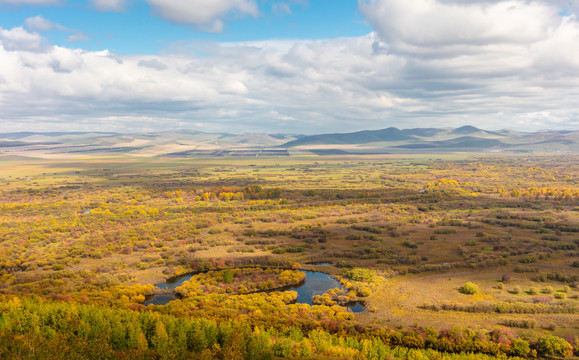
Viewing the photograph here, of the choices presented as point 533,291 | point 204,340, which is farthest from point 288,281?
point 533,291

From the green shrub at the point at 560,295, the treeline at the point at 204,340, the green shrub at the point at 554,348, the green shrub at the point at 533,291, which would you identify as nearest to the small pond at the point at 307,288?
the treeline at the point at 204,340

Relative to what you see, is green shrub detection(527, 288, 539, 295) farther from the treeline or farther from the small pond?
the small pond

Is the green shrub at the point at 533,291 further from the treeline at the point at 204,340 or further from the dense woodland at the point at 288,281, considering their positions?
the treeline at the point at 204,340

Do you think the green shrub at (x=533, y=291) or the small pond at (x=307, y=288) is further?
the small pond at (x=307, y=288)

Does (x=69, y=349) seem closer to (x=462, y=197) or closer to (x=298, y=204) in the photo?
(x=298, y=204)

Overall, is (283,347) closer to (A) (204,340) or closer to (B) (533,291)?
(A) (204,340)

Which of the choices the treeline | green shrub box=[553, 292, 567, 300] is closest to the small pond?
the treeline

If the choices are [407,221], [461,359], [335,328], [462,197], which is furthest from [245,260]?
[462,197]

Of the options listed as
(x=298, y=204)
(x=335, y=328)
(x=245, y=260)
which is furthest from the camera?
(x=298, y=204)
